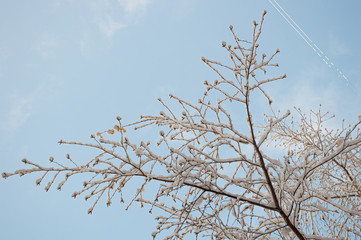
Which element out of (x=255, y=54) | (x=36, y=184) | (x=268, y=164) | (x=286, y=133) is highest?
(x=286, y=133)

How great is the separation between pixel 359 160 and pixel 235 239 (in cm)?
299

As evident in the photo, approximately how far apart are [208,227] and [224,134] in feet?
2.72

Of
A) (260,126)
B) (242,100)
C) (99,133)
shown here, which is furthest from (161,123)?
(260,126)

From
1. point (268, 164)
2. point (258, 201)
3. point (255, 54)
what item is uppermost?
point (255, 54)

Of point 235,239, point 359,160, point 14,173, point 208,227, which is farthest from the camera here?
point 359,160

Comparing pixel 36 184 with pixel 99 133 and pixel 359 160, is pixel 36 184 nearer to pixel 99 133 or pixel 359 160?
pixel 99 133

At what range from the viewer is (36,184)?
1831 mm

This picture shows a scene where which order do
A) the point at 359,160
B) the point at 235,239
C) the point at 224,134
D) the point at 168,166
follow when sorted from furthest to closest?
1. the point at 359,160
2. the point at 235,239
3. the point at 224,134
4. the point at 168,166

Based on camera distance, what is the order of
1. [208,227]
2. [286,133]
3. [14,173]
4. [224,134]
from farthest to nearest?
1. [286,133]
2. [208,227]
3. [224,134]
4. [14,173]

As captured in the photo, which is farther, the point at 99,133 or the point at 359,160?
the point at 359,160

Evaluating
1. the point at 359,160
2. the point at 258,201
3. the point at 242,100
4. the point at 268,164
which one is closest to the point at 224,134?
the point at 242,100

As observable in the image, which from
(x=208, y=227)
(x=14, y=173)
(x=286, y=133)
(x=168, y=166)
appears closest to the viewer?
(x=14, y=173)

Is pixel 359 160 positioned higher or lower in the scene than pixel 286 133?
lower

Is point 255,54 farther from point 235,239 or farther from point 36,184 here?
point 36,184
